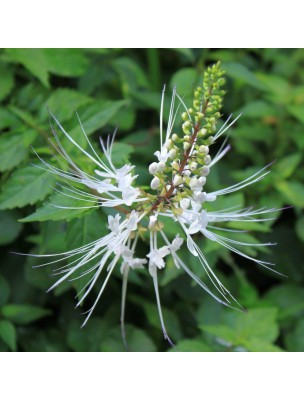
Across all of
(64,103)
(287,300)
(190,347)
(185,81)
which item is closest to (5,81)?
(64,103)

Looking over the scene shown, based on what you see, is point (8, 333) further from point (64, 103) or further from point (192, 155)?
point (192, 155)

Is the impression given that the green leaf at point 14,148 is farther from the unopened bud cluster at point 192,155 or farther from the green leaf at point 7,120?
the unopened bud cluster at point 192,155

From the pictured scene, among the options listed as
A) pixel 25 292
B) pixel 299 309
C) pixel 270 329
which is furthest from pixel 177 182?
pixel 299 309

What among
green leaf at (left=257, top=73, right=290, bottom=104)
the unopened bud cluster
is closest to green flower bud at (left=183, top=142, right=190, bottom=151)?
the unopened bud cluster

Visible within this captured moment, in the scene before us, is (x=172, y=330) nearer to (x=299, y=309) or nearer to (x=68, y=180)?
(x=299, y=309)

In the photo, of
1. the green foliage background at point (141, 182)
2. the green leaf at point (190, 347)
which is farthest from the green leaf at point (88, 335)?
the green leaf at point (190, 347)

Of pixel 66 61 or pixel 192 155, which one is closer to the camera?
pixel 192 155
